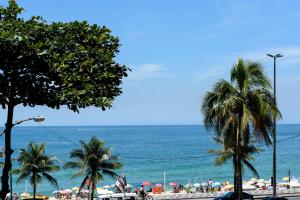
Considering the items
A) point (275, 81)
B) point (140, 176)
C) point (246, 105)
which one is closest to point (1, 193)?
point (246, 105)

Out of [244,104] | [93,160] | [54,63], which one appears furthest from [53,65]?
[93,160]

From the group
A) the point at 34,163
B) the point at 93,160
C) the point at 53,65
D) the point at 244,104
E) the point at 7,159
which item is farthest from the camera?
the point at 34,163

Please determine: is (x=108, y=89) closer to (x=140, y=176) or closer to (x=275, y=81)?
(x=275, y=81)

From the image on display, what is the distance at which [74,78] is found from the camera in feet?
40.9

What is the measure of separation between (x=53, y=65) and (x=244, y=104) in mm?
13446

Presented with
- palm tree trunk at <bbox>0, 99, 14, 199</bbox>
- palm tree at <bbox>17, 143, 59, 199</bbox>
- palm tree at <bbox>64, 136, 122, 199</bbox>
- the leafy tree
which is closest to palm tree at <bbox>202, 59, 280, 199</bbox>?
the leafy tree

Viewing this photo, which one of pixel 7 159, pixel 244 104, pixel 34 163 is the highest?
pixel 244 104

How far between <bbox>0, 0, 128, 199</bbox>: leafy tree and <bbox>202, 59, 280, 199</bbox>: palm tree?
36.6 ft

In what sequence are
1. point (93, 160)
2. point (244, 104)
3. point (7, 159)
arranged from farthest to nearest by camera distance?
point (93, 160) < point (244, 104) < point (7, 159)

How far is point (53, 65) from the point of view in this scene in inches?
479

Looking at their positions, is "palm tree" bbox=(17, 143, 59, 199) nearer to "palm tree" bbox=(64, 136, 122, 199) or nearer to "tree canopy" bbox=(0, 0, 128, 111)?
"palm tree" bbox=(64, 136, 122, 199)

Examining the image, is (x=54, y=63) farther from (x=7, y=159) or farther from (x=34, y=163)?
(x=34, y=163)

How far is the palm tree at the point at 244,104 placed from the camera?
2372 cm

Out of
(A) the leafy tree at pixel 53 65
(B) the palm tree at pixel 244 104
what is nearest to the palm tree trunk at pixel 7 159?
(A) the leafy tree at pixel 53 65
